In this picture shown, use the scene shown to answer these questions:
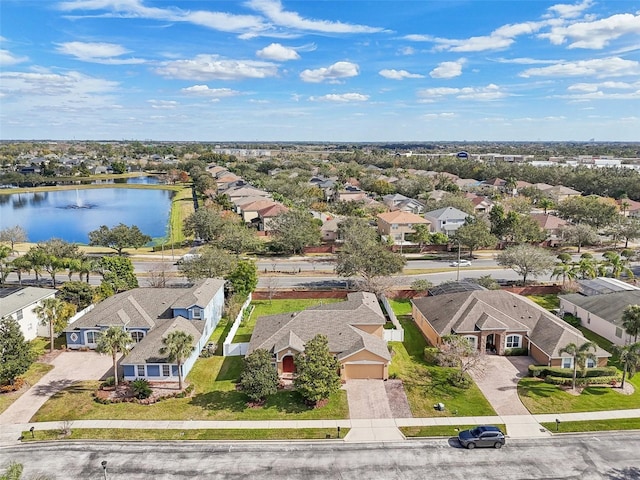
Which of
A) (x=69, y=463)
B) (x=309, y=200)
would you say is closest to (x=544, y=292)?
(x=69, y=463)

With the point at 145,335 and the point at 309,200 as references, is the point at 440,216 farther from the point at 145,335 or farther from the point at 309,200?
the point at 145,335

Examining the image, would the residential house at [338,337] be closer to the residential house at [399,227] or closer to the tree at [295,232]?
the tree at [295,232]

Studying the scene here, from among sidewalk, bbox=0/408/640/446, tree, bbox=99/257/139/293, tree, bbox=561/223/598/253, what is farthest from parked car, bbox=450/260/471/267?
tree, bbox=99/257/139/293

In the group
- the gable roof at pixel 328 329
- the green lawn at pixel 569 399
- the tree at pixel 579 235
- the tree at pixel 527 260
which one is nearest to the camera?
the green lawn at pixel 569 399

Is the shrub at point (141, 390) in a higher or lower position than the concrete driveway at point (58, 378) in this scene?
higher

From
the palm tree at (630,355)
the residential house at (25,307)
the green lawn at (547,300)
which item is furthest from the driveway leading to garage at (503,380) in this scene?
the residential house at (25,307)

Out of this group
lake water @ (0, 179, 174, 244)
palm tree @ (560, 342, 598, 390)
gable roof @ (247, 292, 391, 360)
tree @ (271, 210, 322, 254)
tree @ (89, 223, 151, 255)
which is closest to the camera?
palm tree @ (560, 342, 598, 390)

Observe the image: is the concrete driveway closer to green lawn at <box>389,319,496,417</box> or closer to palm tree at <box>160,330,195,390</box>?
palm tree at <box>160,330,195,390</box>
